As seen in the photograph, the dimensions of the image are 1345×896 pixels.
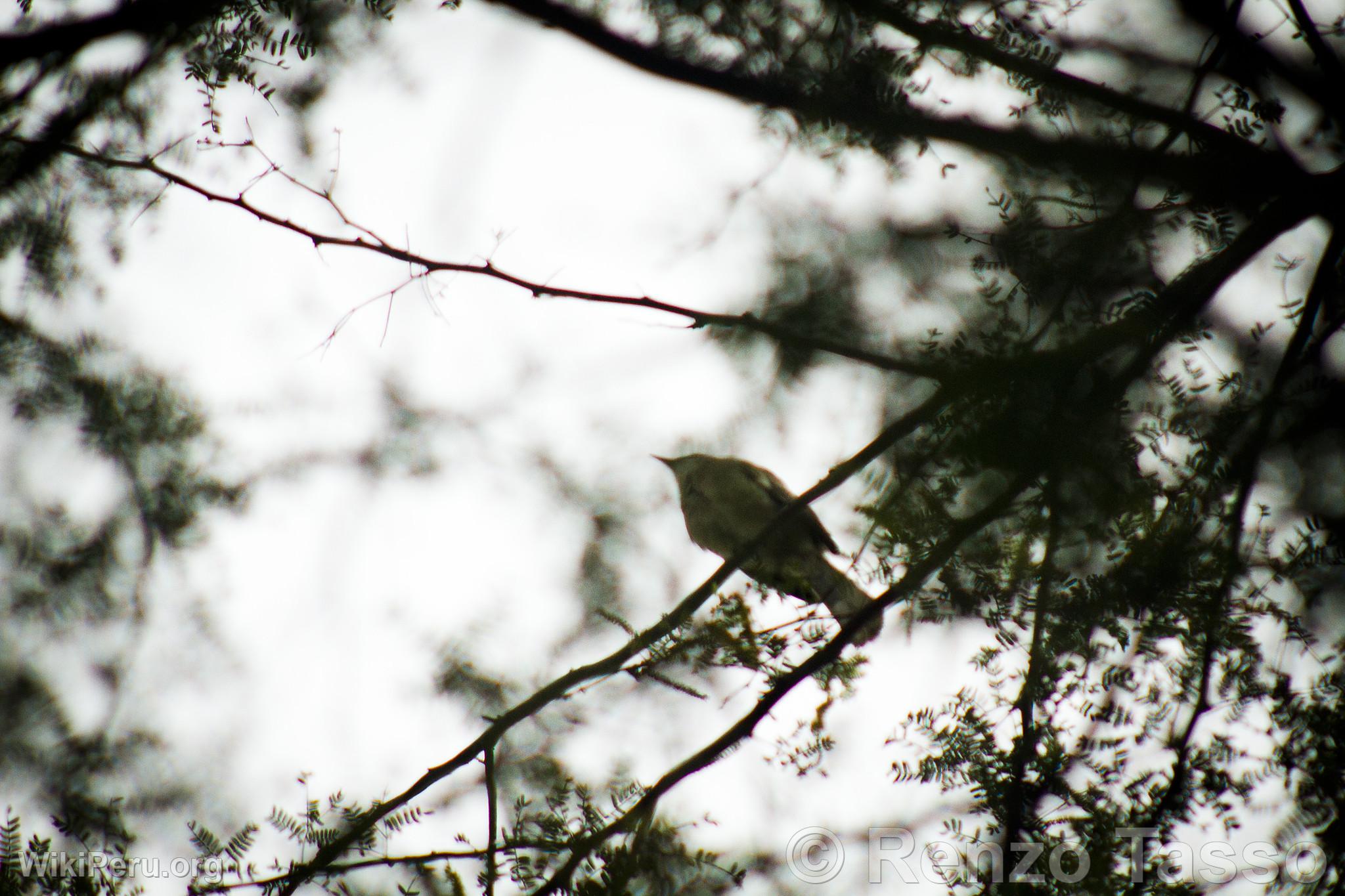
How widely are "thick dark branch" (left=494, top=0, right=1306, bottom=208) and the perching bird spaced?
5.02 ft

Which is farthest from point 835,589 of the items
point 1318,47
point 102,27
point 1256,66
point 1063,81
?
point 102,27

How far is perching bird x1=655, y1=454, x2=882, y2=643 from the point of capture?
3.95 metres

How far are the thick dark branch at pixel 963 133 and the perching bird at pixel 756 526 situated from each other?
60.3 inches

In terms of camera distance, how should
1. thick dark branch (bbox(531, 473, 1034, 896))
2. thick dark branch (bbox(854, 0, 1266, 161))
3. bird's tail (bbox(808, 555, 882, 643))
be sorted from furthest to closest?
bird's tail (bbox(808, 555, 882, 643))
thick dark branch (bbox(854, 0, 1266, 161))
thick dark branch (bbox(531, 473, 1034, 896))

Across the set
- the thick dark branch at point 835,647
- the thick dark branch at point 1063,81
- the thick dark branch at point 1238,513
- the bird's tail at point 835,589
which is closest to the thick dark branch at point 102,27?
the thick dark branch at point 1063,81

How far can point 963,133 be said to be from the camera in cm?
299

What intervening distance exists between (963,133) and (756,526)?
2265 mm

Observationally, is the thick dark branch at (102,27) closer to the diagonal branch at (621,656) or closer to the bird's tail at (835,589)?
the diagonal branch at (621,656)

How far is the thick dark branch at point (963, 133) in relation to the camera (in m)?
2.75

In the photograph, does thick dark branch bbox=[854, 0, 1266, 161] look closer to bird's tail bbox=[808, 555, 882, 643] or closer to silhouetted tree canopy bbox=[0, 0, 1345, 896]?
silhouetted tree canopy bbox=[0, 0, 1345, 896]

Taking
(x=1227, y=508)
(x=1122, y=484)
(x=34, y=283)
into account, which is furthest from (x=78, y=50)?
(x=1227, y=508)

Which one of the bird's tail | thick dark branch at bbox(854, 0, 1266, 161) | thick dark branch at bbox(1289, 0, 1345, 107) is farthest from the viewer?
the bird's tail

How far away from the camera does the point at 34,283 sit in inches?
128

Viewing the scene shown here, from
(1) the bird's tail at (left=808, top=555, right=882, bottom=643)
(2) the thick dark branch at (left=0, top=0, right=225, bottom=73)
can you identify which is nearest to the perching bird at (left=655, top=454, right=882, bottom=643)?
(1) the bird's tail at (left=808, top=555, right=882, bottom=643)
